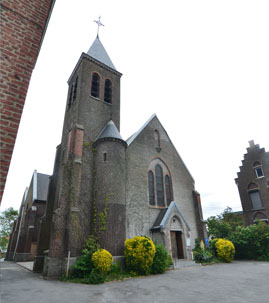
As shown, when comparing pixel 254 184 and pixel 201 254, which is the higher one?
pixel 254 184

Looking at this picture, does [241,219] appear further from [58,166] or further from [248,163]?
[58,166]

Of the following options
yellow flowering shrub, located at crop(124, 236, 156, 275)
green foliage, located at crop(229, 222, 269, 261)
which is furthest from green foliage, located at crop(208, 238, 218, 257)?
yellow flowering shrub, located at crop(124, 236, 156, 275)

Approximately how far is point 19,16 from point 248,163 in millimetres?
29936

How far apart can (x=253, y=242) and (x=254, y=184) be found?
10.2m

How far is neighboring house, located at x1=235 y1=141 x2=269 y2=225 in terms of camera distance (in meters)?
24.5

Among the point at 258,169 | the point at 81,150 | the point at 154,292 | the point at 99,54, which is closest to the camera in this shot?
the point at 154,292

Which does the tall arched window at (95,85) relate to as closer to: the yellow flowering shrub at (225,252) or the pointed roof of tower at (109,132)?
the pointed roof of tower at (109,132)

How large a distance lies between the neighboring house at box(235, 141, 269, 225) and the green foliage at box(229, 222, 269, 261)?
275 inches

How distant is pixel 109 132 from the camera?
52.5ft

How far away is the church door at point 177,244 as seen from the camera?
53.0ft

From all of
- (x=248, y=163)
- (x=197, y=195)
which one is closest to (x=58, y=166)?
(x=197, y=195)

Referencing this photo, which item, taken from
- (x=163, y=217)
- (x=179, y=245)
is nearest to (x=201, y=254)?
(x=179, y=245)

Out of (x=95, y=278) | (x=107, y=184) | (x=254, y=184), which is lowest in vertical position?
(x=95, y=278)

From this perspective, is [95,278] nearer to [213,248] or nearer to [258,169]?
[213,248]
